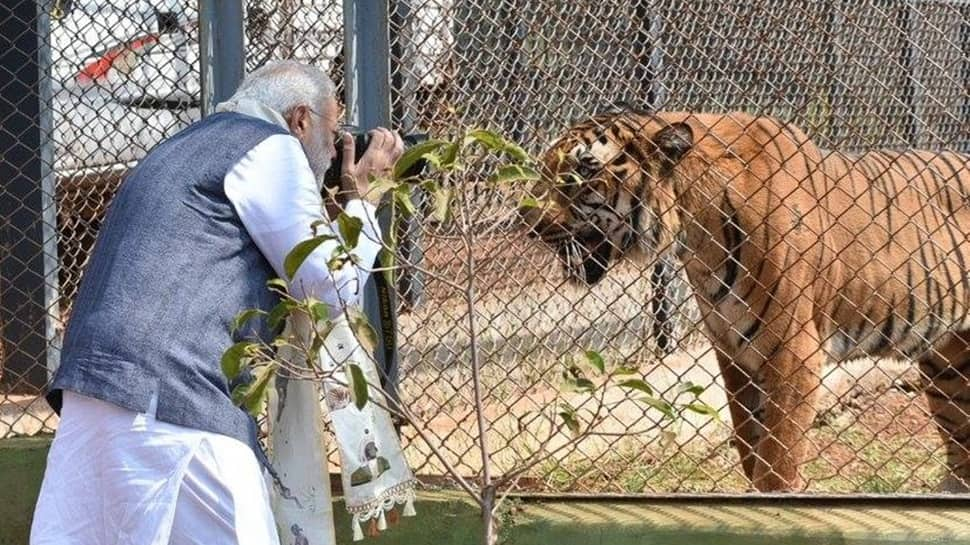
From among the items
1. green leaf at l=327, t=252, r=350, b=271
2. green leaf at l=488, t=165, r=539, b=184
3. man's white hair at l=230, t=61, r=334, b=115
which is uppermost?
man's white hair at l=230, t=61, r=334, b=115

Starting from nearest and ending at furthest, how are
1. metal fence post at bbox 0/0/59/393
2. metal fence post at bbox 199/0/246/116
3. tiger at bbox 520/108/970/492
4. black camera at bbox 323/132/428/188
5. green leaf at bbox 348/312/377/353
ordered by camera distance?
green leaf at bbox 348/312/377/353
black camera at bbox 323/132/428/188
metal fence post at bbox 199/0/246/116
tiger at bbox 520/108/970/492
metal fence post at bbox 0/0/59/393

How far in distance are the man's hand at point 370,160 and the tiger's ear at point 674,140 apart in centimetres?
169

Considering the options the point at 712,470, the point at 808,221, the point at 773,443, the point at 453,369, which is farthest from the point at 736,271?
the point at 453,369

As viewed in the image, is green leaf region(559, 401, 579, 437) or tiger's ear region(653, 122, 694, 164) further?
tiger's ear region(653, 122, 694, 164)

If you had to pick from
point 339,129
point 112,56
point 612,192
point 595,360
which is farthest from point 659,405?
point 112,56

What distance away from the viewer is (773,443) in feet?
16.9

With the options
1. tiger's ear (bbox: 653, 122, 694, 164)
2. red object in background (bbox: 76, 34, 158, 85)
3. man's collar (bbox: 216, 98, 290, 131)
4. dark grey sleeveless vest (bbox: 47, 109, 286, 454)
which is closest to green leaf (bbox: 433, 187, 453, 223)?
dark grey sleeveless vest (bbox: 47, 109, 286, 454)

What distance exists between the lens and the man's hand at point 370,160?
345cm

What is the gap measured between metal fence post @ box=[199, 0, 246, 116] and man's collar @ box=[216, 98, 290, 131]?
770mm

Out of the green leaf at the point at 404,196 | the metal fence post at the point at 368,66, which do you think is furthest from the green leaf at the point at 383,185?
the metal fence post at the point at 368,66

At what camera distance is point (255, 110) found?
133 inches

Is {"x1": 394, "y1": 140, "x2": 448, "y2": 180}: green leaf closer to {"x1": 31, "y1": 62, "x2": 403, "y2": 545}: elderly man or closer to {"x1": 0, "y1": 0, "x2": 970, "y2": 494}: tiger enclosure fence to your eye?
{"x1": 31, "y1": 62, "x2": 403, "y2": 545}: elderly man

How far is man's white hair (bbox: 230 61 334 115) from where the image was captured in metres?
3.41

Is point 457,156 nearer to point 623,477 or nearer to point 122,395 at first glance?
point 122,395
